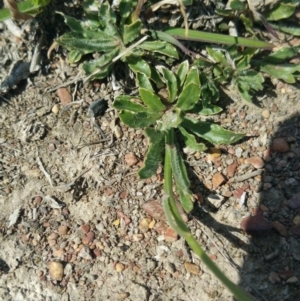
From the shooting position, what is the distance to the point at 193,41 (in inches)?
118

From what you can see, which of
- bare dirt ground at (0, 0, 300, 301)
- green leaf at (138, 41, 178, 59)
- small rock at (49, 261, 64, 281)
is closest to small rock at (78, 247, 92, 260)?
bare dirt ground at (0, 0, 300, 301)

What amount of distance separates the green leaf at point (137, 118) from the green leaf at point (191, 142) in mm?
171

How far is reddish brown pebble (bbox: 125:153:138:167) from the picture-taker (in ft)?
9.34


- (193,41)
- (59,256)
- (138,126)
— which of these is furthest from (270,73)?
(59,256)

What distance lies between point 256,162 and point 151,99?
665 mm

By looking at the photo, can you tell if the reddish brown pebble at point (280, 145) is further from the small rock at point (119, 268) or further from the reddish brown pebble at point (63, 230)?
the reddish brown pebble at point (63, 230)

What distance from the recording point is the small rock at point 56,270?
2.63 m

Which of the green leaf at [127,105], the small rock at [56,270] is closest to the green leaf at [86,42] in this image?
the green leaf at [127,105]

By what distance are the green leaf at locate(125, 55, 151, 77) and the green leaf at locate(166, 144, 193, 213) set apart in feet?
1.43

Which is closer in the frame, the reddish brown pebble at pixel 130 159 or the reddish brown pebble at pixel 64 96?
the reddish brown pebble at pixel 130 159

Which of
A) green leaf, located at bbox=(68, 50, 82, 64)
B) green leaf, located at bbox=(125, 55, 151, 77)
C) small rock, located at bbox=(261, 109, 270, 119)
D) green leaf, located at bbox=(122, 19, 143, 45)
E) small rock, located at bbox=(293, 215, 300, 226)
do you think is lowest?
small rock, located at bbox=(293, 215, 300, 226)

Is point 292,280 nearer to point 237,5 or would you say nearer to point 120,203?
point 120,203

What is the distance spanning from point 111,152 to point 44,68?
0.65 meters

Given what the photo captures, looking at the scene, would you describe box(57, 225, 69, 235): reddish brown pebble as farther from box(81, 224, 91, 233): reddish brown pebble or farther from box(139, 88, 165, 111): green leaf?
box(139, 88, 165, 111): green leaf
